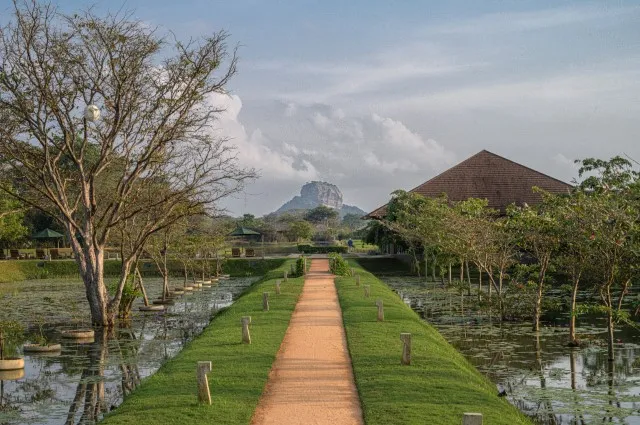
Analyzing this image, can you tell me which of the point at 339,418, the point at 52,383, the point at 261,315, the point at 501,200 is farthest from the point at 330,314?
the point at 501,200

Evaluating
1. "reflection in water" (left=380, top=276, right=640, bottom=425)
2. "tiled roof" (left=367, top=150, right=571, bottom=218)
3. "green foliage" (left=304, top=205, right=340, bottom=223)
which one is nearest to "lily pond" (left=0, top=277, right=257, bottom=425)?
"reflection in water" (left=380, top=276, right=640, bottom=425)

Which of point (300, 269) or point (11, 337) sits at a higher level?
point (300, 269)

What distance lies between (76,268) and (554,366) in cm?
4089

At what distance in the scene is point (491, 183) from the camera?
5462 cm

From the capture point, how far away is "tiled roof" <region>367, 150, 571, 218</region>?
53.2 metres

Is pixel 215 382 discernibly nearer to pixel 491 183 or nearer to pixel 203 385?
pixel 203 385

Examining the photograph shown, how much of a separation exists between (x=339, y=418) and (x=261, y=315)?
36.8ft

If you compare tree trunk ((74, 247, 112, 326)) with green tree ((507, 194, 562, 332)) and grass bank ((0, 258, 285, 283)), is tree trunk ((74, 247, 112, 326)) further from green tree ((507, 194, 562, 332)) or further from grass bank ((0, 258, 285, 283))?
grass bank ((0, 258, 285, 283))

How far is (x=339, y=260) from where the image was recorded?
1551 inches

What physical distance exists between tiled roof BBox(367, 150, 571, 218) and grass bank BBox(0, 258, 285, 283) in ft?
27.8

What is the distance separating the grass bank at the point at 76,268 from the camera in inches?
2004

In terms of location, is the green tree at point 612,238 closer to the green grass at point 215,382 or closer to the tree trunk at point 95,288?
the green grass at point 215,382

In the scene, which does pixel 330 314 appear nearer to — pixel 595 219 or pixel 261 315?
pixel 261 315

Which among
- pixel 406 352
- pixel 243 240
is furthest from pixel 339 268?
pixel 243 240
